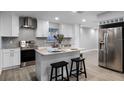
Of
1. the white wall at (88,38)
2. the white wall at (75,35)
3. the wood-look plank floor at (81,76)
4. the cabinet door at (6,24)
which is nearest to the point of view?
the wood-look plank floor at (81,76)

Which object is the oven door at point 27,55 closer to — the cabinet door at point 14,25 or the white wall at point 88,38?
the cabinet door at point 14,25

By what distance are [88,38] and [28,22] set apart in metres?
6.27

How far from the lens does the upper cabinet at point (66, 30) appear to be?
21.1 ft

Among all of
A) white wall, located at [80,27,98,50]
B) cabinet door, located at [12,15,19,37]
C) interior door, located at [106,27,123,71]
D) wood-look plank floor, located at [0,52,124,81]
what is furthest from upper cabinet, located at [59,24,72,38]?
wood-look plank floor, located at [0,52,124,81]

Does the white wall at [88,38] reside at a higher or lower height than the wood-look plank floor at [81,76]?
higher

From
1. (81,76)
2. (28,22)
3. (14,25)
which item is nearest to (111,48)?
(81,76)

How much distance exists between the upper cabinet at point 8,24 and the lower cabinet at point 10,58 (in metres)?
0.74

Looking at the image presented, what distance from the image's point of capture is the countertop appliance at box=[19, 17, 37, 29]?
476 centimetres

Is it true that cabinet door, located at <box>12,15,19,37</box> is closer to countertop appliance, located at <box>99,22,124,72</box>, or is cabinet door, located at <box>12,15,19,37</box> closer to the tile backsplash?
the tile backsplash

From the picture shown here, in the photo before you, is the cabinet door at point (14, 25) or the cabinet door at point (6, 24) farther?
the cabinet door at point (14, 25)

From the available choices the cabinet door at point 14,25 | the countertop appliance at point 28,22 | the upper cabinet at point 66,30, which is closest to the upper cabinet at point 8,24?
the cabinet door at point 14,25
